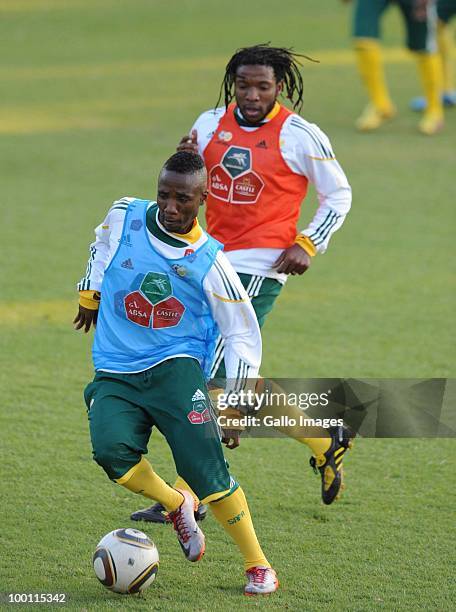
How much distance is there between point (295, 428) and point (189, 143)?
1.44 m

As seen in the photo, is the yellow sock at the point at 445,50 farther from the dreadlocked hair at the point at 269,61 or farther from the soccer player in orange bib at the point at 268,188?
the soccer player in orange bib at the point at 268,188

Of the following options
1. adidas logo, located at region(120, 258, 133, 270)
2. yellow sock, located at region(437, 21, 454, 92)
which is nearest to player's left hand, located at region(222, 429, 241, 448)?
adidas logo, located at region(120, 258, 133, 270)

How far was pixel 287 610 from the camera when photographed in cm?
455

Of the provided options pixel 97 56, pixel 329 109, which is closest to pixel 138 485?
pixel 329 109

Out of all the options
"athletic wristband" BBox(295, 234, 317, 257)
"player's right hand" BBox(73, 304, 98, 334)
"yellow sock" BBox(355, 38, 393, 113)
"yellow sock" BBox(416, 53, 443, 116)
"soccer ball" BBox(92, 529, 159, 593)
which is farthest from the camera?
"yellow sock" BBox(416, 53, 443, 116)

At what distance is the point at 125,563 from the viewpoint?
4.56 m

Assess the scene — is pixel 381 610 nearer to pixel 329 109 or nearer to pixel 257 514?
pixel 257 514

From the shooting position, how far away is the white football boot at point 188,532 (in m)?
4.69

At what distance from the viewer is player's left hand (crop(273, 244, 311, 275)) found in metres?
5.61

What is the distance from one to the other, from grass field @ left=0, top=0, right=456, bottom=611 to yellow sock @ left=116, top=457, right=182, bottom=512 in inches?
12.6

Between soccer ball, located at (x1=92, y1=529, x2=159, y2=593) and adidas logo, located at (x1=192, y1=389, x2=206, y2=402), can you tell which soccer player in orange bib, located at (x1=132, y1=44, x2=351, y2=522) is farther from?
soccer ball, located at (x1=92, y1=529, x2=159, y2=593)

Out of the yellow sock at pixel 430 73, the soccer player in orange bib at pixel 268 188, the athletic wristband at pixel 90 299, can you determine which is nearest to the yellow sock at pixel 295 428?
the soccer player in orange bib at pixel 268 188

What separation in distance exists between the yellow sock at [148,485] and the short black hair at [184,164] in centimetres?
115

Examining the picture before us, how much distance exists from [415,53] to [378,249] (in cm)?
397
